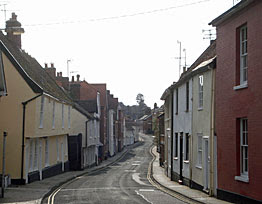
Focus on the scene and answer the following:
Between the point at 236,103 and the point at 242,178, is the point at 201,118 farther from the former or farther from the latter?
the point at 242,178

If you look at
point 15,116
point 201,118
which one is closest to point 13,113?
point 15,116

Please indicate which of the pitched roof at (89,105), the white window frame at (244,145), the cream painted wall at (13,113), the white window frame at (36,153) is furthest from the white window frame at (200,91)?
the pitched roof at (89,105)

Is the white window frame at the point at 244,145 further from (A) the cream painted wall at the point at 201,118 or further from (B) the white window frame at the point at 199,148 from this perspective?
(B) the white window frame at the point at 199,148

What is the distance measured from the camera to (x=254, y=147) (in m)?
14.2

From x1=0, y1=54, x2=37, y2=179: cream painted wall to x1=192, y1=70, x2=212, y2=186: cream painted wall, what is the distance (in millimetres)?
9601

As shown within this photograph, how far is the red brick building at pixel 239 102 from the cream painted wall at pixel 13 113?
1255 cm

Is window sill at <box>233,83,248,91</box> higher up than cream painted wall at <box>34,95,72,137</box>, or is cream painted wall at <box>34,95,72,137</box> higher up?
window sill at <box>233,83,248,91</box>

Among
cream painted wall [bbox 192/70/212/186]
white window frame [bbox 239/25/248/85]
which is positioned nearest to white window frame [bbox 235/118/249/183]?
white window frame [bbox 239/25/248/85]

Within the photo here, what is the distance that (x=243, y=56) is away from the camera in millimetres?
15648

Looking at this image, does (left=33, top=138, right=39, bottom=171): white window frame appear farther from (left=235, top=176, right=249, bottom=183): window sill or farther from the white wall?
(left=235, top=176, right=249, bottom=183): window sill

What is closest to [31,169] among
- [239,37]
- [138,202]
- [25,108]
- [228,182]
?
[25,108]

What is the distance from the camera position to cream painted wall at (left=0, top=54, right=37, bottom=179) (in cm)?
2556

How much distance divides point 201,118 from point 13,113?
446 inches

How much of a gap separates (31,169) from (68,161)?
529 inches
